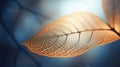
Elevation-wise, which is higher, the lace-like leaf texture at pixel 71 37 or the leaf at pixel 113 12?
the leaf at pixel 113 12

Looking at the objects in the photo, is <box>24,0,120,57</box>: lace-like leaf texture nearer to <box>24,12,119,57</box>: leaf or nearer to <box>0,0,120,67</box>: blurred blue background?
<box>24,12,119,57</box>: leaf

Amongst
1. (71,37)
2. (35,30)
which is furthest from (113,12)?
(35,30)

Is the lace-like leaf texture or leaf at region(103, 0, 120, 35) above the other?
leaf at region(103, 0, 120, 35)

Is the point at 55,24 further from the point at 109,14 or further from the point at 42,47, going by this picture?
the point at 109,14

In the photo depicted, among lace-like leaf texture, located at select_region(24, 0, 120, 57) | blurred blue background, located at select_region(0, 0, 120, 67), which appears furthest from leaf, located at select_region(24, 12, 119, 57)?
blurred blue background, located at select_region(0, 0, 120, 67)

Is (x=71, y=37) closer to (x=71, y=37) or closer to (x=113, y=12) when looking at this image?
(x=71, y=37)

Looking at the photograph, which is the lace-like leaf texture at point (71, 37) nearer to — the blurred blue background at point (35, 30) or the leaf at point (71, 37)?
the leaf at point (71, 37)

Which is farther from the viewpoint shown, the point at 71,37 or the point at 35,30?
the point at 35,30

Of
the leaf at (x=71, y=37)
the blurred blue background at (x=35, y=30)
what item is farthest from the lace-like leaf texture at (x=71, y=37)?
the blurred blue background at (x=35, y=30)
